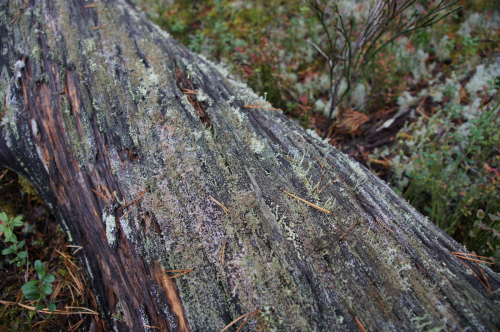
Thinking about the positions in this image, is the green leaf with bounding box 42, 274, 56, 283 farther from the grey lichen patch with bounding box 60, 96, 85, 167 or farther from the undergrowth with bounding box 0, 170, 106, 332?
the grey lichen patch with bounding box 60, 96, 85, 167

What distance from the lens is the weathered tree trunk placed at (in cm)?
142

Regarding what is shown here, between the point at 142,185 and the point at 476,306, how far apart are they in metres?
2.04

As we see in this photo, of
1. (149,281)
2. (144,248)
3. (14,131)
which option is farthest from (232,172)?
(14,131)

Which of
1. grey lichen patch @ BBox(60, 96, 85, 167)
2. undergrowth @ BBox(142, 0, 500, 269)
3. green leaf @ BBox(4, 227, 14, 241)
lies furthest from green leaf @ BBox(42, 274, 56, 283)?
undergrowth @ BBox(142, 0, 500, 269)

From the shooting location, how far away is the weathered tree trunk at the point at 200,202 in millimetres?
1422

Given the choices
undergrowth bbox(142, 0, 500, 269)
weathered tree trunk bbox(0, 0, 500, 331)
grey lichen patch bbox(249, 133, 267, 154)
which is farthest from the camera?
undergrowth bbox(142, 0, 500, 269)

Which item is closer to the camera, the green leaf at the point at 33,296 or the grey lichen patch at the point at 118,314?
the grey lichen patch at the point at 118,314

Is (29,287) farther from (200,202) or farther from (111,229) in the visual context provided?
(200,202)

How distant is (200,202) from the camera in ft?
5.56

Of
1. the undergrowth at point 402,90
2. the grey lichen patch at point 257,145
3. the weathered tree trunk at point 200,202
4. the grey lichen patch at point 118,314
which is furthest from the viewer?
the undergrowth at point 402,90

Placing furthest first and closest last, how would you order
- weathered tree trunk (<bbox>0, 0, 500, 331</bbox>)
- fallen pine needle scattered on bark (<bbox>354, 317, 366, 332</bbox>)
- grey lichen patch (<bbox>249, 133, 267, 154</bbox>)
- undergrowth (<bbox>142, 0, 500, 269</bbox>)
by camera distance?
undergrowth (<bbox>142, 0, 500, 269</bbox>) → grey lichen patch (<bbox>249, 133, 267, 154</bbox>) → weathered tree trunk (<bbox>0, 0, 500, 331</bbox>) → fallen pine needle scattered on bark (<bbox>354, 317, 366, 332</bbox>)

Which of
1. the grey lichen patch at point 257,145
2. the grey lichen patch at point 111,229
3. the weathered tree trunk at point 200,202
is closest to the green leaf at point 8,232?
the weathered tree trunk at point 200,202

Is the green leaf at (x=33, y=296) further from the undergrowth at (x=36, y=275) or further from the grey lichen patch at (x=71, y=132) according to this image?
the grey lichen patch at (x=71, y=132)

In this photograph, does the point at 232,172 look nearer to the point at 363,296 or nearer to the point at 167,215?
the point at 167,215
